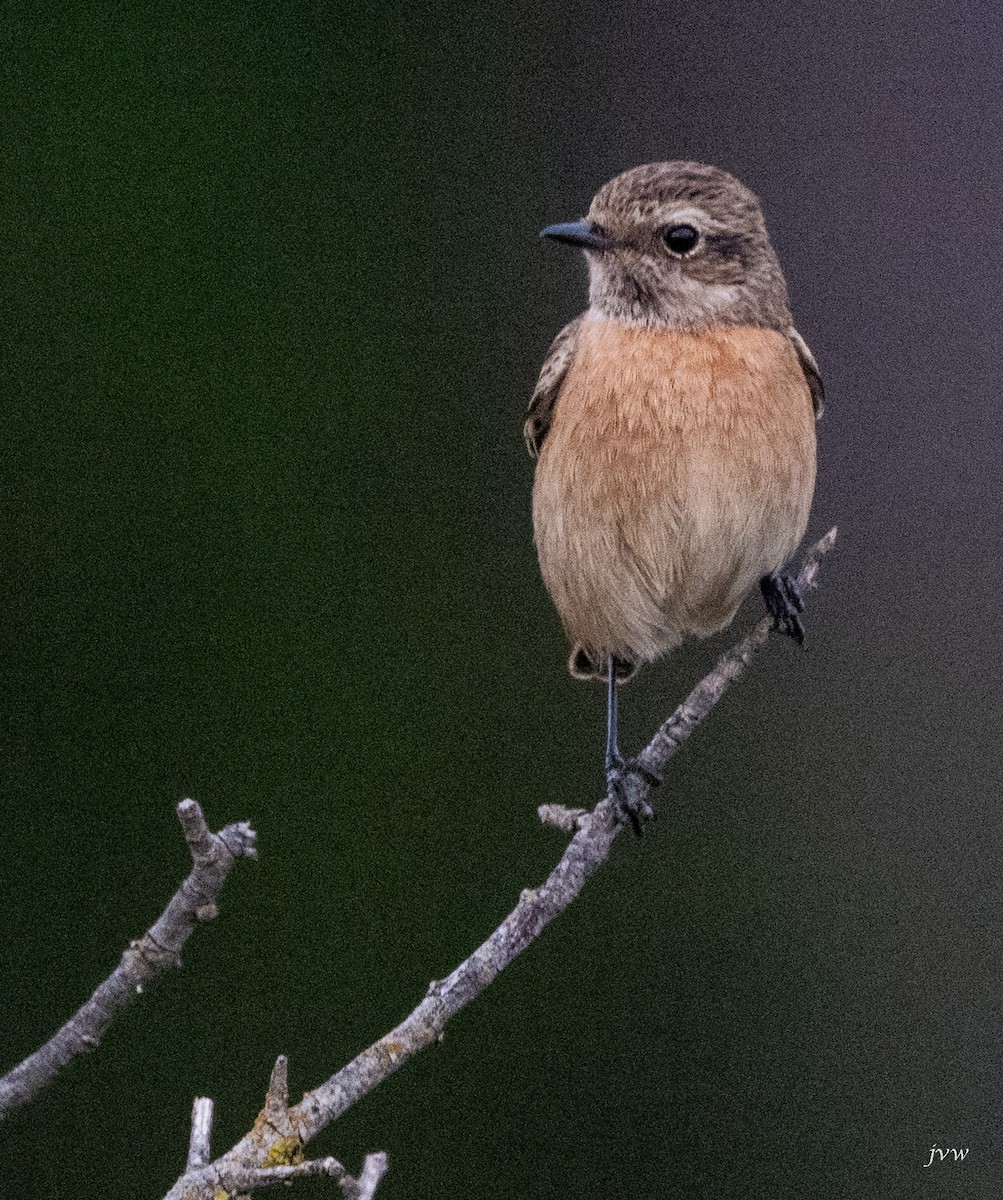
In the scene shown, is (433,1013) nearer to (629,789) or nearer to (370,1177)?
(370,1177)

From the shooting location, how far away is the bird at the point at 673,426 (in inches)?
132

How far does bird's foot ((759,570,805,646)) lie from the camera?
12.3ft

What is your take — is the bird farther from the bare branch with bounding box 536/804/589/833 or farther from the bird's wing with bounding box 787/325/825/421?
the bare branch with bounding box 536/804/589/833

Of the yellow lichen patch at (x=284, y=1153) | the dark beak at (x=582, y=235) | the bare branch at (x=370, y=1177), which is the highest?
the dark beak at (x=582, y=235)

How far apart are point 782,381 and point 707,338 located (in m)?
0.19

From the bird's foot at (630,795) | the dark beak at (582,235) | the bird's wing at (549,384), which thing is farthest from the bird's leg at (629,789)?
the dark beak at (582,235)

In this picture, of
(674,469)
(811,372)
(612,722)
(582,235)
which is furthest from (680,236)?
(612,722)

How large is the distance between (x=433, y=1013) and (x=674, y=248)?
2066 millimetres

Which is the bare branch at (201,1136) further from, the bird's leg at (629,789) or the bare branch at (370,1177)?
the bird's leg at (629,789)

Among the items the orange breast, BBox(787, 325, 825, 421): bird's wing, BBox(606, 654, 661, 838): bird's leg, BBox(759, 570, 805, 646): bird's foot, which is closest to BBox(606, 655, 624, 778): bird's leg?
BBox(606, 654, 661, 838): bird's leg

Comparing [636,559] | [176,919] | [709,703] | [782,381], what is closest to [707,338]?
[782,381]

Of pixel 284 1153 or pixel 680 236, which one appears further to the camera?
pixel 680 236

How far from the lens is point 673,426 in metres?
3.34

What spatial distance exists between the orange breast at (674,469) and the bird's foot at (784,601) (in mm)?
135
